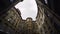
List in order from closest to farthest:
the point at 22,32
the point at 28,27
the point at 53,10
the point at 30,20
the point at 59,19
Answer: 1. the point at 59,19
2. the point at 53,10
3. the point at 22,32
4. the point at 28,27
5. the point at 30,20

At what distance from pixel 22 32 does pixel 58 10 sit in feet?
74.8

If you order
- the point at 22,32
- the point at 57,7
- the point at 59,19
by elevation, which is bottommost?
the point at 22,32

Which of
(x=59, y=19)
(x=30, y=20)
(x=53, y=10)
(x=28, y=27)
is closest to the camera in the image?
(x=59, y=19)

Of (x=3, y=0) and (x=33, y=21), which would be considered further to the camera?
(x=33, y=21)

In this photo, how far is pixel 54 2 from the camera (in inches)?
533

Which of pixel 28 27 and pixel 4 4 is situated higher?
pixel 4 4

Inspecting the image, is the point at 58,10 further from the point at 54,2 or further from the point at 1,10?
→ the point at 1,10

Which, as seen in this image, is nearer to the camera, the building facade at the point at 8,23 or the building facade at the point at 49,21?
the building facade at the point at 49,21

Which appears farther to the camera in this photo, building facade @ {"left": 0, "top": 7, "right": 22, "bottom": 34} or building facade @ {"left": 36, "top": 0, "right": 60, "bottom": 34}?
building facade @ {"left": 0, "top": 7, "right": 22, "bottom": 34}

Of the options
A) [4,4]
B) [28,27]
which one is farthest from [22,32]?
[4,4]

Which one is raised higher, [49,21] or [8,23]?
[49,21]

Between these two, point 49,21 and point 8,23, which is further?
point 8,23

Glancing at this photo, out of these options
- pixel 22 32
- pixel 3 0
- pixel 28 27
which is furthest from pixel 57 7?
pixel 28 27

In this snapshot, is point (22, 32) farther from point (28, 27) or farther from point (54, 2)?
point (54, 2)
